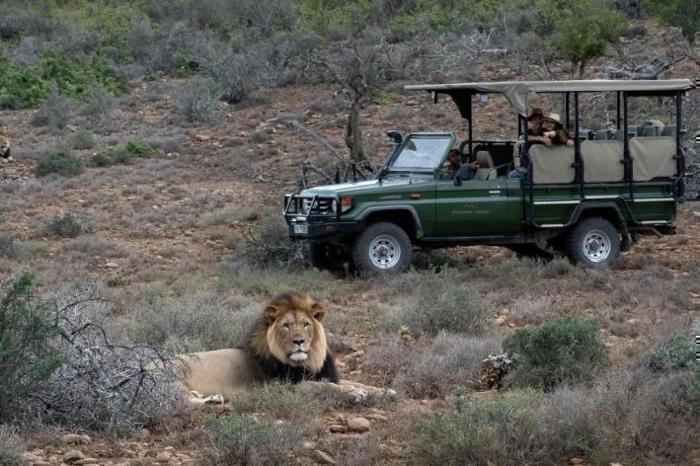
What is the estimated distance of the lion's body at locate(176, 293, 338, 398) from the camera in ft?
27.7

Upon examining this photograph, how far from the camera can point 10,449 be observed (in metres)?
6.73

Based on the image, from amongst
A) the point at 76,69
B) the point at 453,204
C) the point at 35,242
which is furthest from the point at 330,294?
the point at 76,69

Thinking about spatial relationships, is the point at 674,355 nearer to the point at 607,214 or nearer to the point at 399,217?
the point at 399,217

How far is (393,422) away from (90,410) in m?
1.81

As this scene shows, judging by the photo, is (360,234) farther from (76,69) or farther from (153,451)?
(76,69)

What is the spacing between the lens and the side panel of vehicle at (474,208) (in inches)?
579

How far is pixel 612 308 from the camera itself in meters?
12.4

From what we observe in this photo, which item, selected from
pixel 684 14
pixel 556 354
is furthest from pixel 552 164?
pixel 684 14

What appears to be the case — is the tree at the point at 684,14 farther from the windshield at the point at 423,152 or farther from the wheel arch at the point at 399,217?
the wheel arch at the point at 399,217

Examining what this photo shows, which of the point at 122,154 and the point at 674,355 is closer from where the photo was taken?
the point at 674,355

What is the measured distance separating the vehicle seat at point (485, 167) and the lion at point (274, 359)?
Answer: 675 centimetres

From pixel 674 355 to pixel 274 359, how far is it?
2.59 metres

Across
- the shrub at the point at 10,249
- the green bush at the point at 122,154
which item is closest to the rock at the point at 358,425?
the shrub at the point at 10,249

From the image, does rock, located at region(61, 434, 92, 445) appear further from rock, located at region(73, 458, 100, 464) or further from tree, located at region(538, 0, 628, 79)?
tree, located at region(538, 0, 628, 79)
